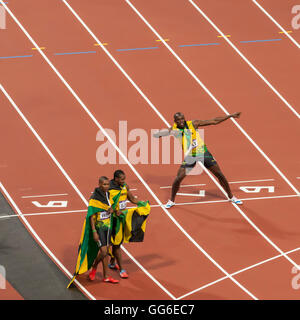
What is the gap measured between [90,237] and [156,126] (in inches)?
209

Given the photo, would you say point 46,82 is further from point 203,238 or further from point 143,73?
point 203,238

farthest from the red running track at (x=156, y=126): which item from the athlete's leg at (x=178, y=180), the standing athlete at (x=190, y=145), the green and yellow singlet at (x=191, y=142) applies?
the green and yellow singlet at (x=191, y=142)

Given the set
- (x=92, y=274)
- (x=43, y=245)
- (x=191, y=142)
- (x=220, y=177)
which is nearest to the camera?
(x=92, y=274)

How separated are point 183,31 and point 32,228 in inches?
316

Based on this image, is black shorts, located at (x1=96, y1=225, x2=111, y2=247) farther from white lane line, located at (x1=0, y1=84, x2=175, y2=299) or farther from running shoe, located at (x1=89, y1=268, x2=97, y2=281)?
white lane line, located at (x1=0, y1=84, x2=175, y2=299)

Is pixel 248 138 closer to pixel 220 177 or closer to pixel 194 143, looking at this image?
pixel 220 177

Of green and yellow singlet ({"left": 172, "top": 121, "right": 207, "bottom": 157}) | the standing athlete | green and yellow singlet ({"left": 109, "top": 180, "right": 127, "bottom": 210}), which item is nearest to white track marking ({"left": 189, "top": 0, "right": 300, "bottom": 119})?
the standing athlete

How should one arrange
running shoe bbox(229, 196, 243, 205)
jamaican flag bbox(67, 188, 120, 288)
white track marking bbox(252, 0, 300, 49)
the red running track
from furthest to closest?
white track marking bbox(252, 0, 300, 49) < running shoe bbox(229, 196, 243, 205) < the red running track < jamaican flag bbox(67, 188, 120, 288)

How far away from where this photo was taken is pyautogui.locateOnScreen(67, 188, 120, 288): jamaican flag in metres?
9.18

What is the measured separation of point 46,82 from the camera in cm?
1522

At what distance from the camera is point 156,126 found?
558 inches

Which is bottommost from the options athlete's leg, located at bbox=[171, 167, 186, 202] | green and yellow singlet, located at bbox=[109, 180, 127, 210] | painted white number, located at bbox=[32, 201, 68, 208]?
green and yellow singlet, located at bbox=[109, 180, 127, 210]

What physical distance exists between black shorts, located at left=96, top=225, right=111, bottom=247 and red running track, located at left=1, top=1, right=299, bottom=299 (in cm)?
69

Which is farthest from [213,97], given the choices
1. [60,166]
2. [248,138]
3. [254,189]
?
[60,166]
